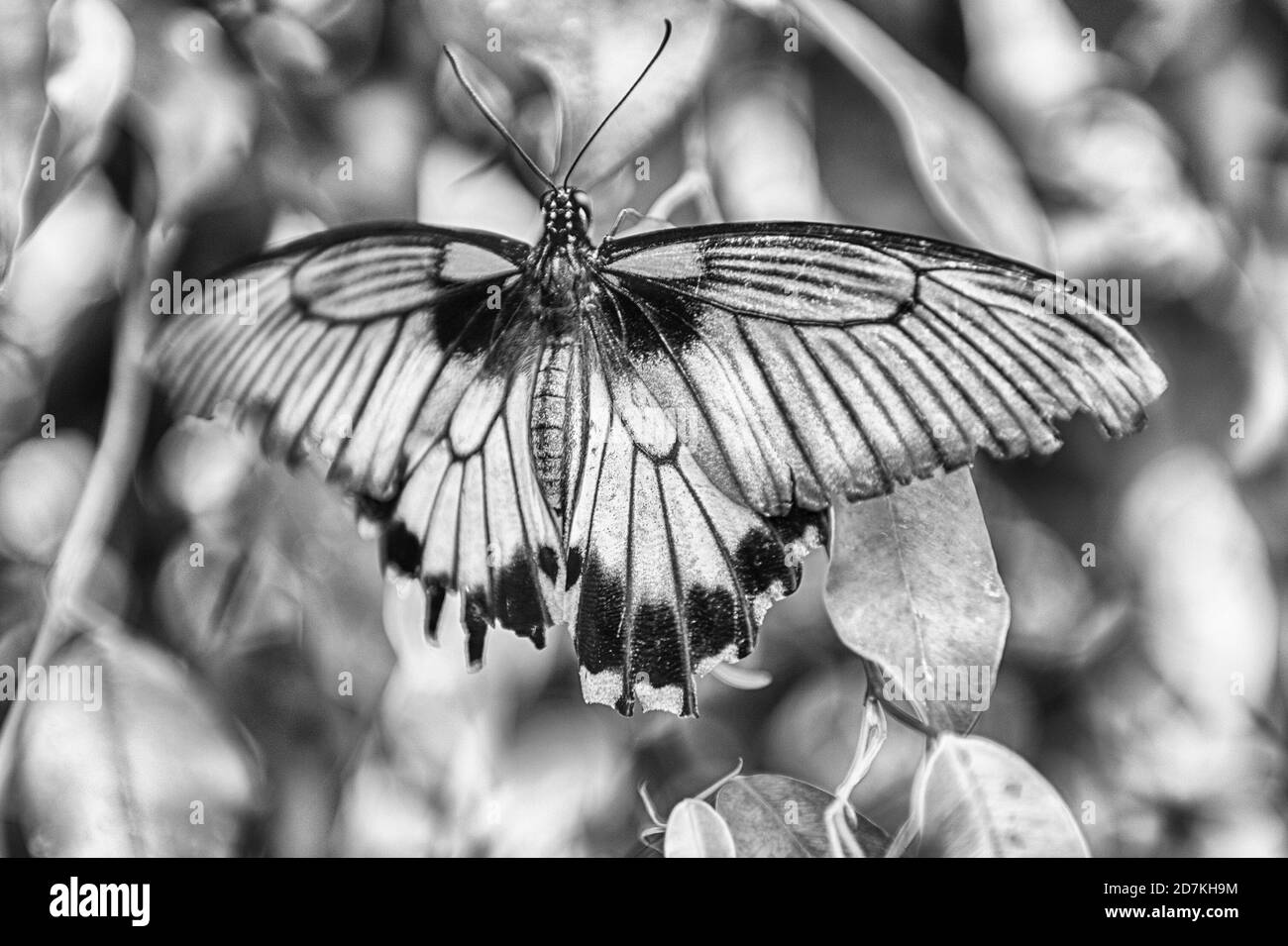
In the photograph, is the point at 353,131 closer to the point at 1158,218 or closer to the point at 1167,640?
the point at 1158,218

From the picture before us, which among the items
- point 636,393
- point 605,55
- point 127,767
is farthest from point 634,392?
point 127,767

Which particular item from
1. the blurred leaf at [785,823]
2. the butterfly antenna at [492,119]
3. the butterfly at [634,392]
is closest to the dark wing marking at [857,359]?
the butterfly at [634,392]

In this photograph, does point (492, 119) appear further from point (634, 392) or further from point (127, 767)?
point (127, 767)

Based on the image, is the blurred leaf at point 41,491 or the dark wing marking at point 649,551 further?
the blurred leaf at point 41,491

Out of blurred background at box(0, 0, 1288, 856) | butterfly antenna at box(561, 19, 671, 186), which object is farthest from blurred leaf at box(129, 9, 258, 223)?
butterfly antenna at box(561, 19, 671, 186)

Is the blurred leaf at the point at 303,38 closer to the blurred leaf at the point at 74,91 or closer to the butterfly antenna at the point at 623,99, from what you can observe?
the blurred leaf at the point at 74,91
